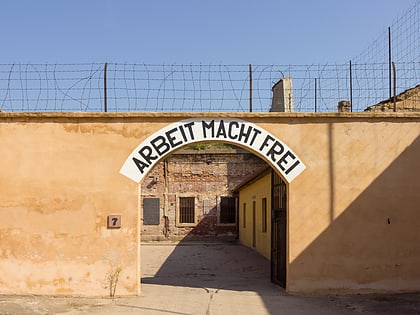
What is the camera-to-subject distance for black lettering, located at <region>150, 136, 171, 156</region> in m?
10.8

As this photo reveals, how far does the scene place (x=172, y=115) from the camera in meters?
10.8

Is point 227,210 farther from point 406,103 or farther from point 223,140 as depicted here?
point 223,140

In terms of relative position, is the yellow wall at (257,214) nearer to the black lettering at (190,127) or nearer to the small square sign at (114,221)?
the black lettering at (190,127)

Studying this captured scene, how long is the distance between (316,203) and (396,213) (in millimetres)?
1595

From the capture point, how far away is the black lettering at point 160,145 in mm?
10781

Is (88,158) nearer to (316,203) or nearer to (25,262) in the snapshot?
(25,262)

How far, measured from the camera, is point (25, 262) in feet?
34.6

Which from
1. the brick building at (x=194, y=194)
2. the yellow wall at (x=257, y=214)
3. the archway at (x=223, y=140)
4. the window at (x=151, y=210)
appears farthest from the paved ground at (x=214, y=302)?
the window at (x=151, y=210)

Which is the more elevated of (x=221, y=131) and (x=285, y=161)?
(x=221, y=131)

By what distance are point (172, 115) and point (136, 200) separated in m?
1.79

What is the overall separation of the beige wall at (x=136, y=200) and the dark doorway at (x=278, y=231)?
31.2 inches

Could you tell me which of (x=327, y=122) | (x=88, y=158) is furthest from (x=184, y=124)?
(x=327, y=122)

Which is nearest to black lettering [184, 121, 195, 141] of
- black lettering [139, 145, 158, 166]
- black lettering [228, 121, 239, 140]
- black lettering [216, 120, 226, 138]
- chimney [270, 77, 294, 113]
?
black lettering [216, 120, 226, 138]

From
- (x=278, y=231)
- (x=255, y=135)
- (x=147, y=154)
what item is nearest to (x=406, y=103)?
(x=278, y=231)
